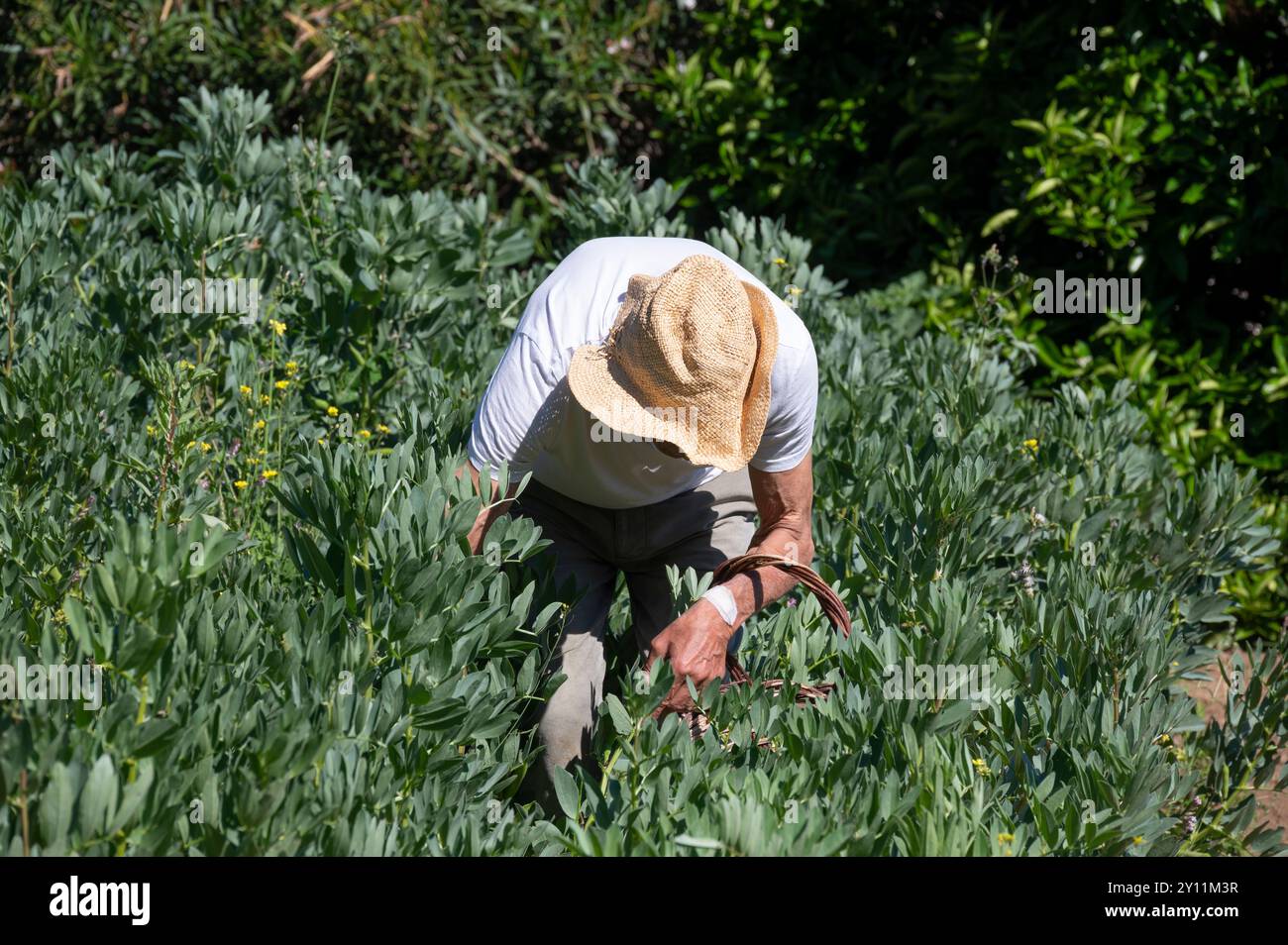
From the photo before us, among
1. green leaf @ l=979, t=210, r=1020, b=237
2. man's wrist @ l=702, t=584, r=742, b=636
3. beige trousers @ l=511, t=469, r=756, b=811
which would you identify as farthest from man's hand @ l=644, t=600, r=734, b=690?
green leaf @ l=979, t=210, r=1020, b=237

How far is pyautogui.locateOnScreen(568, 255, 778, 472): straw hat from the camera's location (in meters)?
2.44

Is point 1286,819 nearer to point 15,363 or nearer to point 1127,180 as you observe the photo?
point 1127,180

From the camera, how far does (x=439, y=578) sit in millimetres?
2297

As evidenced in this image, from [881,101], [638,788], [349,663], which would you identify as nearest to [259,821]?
[349,663]

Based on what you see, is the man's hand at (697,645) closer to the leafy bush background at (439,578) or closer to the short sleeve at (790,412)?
the leafy bush background at (439,578)

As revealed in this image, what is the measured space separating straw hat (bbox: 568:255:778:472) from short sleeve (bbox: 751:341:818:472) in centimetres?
10

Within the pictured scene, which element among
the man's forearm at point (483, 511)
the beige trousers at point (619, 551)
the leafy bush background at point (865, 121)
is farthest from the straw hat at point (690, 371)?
the leafy bush background at point (865, 121)

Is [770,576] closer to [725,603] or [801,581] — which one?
[801,581]

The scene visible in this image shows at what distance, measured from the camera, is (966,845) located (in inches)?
82.5

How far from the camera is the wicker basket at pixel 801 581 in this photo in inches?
102

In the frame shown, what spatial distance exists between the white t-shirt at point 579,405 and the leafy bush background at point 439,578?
217mm

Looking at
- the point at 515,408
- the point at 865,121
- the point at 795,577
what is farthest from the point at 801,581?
the point at 865,121

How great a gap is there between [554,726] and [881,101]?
433 cm
